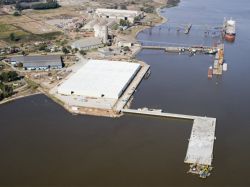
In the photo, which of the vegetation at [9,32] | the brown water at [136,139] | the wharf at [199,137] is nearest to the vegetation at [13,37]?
the vegetation at [9,32]

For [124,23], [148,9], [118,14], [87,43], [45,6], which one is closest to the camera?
[87,43]

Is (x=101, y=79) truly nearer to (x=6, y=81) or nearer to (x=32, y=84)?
(x=32, y=84)

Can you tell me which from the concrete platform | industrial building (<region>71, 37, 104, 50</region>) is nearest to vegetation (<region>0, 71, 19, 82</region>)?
industrial building (<region>71, 37, 104, 50</region>)

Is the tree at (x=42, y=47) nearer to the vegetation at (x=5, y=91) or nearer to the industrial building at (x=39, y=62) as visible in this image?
the industrial building at (x=39, y=62)

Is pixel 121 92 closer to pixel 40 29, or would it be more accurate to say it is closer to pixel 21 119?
pixel 21 119

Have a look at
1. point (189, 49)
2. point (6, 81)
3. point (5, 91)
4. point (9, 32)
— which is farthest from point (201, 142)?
point (9, 32)

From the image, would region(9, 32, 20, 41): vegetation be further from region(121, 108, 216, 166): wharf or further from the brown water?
region(121, 108, 216, 166): wharf
